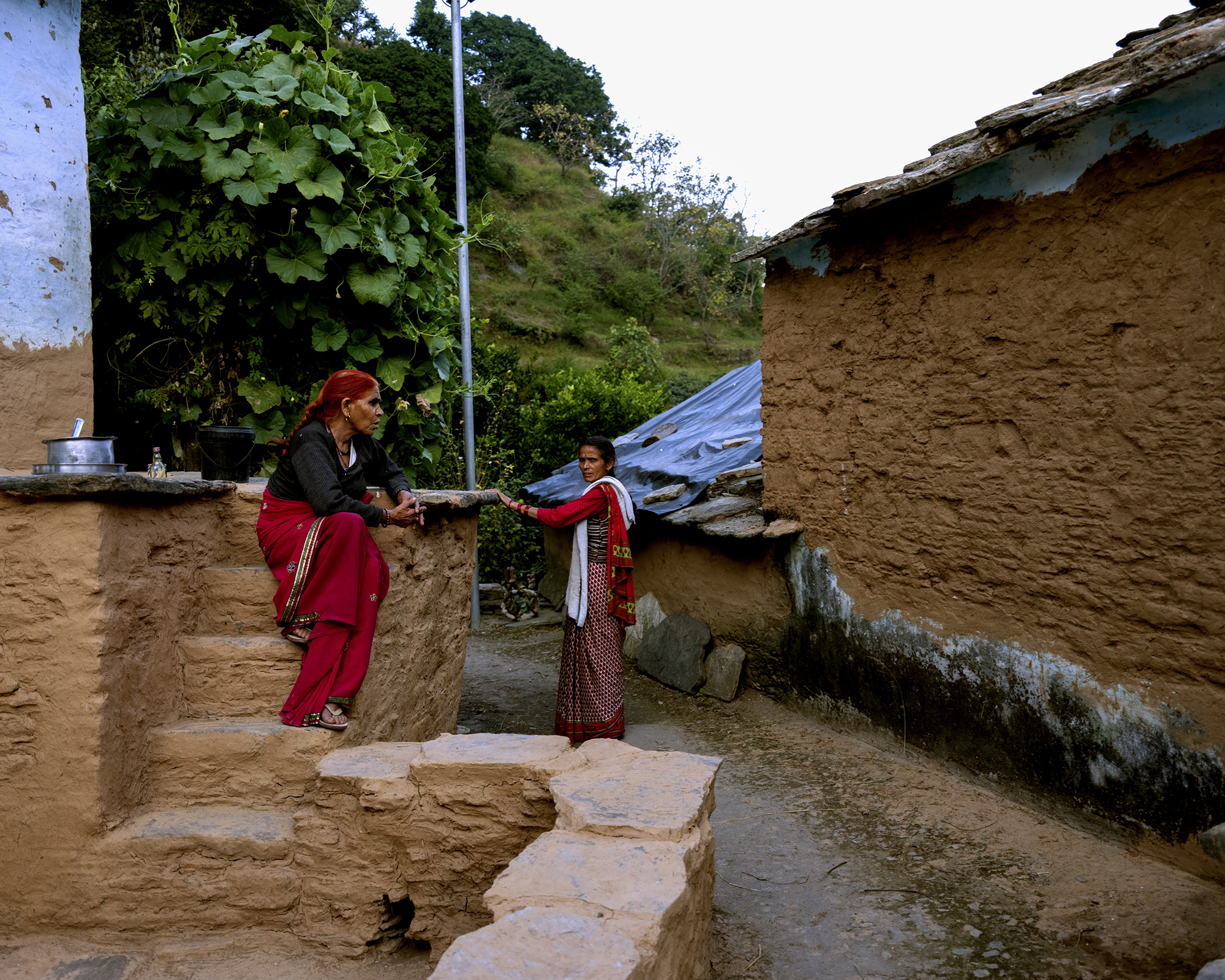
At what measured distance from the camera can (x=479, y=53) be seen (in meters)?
31.8

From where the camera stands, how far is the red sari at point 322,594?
124 inches

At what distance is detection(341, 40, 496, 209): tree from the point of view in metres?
17.7

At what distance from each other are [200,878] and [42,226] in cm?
296

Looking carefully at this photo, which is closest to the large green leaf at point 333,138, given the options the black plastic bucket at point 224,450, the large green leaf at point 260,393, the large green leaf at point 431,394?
the large green leaf at point 260,393

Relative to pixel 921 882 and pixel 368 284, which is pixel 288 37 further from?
pixel 921 882

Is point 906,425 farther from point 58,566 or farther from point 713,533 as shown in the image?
point 58,566

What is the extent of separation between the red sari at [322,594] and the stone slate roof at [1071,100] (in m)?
2.75

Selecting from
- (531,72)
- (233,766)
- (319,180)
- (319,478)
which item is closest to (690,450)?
(319,180)

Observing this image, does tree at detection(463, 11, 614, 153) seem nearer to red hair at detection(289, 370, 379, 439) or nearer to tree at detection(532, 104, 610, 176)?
tree at detection(532, 104, 610, 176)

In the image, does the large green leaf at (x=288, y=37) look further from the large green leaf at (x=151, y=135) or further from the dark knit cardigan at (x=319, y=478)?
the dark knit cardigan at (x=319, y=478)

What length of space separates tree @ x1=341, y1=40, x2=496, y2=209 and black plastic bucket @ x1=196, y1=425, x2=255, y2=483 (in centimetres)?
1394

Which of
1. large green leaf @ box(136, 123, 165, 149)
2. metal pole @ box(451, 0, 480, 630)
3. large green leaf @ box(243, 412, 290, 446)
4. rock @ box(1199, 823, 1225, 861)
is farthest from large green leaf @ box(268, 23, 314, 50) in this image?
rock @ box(1199, 823, 1225, 861)

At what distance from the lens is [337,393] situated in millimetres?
3533

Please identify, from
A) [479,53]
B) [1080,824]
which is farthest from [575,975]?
[479,53]
